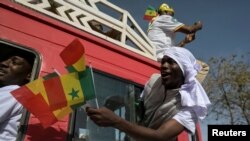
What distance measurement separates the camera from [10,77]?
2402 millimetres

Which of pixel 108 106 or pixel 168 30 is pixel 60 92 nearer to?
pixel 108 106

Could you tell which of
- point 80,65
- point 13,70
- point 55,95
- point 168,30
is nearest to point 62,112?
point 55,95

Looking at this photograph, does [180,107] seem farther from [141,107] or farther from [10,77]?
[10,77]

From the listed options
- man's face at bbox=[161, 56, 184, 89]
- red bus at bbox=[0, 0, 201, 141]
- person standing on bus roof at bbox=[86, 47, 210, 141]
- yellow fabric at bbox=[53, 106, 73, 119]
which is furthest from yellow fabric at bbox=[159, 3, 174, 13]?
yellow fabric at bbox=[53, 106, 73, 119]

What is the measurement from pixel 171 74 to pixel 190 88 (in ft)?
0.57

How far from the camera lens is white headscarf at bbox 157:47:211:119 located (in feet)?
7.87

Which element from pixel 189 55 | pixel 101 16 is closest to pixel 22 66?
pixel 101 16

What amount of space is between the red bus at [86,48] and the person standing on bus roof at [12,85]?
52 mm

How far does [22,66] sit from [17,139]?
1.82 feet

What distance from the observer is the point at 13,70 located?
95.1 inches

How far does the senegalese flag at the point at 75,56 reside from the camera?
1992 millimetres

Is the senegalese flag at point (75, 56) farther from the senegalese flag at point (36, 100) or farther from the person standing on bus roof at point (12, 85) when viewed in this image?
the person standing on bus roof at point (12, 85)

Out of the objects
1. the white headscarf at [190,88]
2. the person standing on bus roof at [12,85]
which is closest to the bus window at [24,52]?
the person standing on bus roof at [12,85]

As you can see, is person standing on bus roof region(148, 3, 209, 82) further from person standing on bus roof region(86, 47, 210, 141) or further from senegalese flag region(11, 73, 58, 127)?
senegalese flag region(11, 73, 58, 127)
